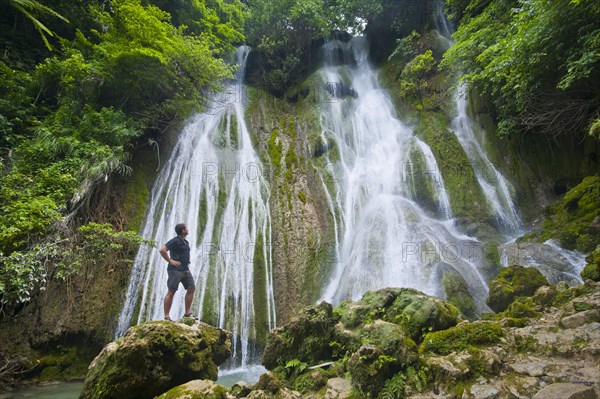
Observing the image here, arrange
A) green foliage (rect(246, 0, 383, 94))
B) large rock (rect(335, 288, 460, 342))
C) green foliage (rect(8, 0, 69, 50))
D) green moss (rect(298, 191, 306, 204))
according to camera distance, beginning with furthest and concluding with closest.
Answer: green foliage (rect(246, 0, 383, 94)) → green moss (rect(298, 191, 306, 204)) → large rock (rect(335, 288, 460, 342)) → green foliage (rect(8, 0, 69, 50))

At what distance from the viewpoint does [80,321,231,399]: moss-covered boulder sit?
10.1 feet

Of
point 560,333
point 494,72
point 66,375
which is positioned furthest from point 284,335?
point 494,72

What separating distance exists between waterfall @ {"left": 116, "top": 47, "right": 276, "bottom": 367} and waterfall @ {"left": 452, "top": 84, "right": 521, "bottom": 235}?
6.82m

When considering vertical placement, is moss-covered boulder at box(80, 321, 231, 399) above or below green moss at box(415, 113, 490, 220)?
below

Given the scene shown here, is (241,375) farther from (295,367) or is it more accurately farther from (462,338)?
(462,338)

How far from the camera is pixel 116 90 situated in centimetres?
1048

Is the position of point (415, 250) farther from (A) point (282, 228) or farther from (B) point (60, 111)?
(B) point (60, 111)

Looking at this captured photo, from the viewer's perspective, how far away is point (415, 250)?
25.7ft

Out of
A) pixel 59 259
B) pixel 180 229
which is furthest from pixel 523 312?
pixel 59 259

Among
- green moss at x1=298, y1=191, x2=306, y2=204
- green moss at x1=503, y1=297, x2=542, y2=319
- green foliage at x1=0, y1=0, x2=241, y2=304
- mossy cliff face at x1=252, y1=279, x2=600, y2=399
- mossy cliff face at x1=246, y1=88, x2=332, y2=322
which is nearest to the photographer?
mossy cliff face at x1=252, y1=279, x2=600, y2=399

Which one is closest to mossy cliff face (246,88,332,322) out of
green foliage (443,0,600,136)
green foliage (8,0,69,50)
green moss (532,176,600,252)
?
green moss (532,176,600,252)

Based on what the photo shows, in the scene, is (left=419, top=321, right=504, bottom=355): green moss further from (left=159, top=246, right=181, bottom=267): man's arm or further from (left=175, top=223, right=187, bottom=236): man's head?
(left=175, top=223, right=187, bottom=236): man's head

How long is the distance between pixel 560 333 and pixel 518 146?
9135mm

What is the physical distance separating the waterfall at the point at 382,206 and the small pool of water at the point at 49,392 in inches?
198
